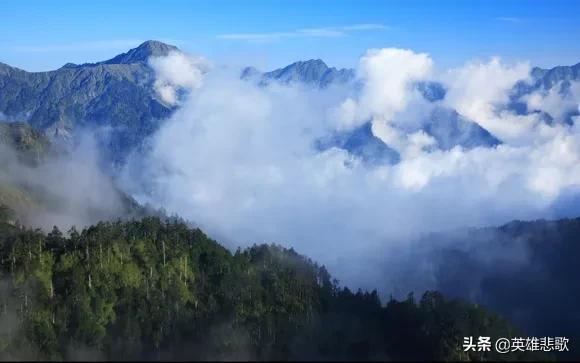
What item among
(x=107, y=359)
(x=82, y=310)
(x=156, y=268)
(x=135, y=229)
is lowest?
(x=107, y=359)

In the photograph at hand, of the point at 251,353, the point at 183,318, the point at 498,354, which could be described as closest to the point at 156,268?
the point at 183,318

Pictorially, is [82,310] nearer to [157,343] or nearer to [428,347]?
[157,343]

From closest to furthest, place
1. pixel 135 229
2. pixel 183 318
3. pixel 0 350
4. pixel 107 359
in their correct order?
pixel 107 359 < pixel 0 350 < pixel 183 318 < pixel 135 229

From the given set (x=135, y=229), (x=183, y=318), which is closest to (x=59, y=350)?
(x=183, y=318)

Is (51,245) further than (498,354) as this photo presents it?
Yes

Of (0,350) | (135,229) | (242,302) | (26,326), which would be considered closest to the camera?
(0,350)

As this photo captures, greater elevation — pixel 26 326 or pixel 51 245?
pixel 51 245
